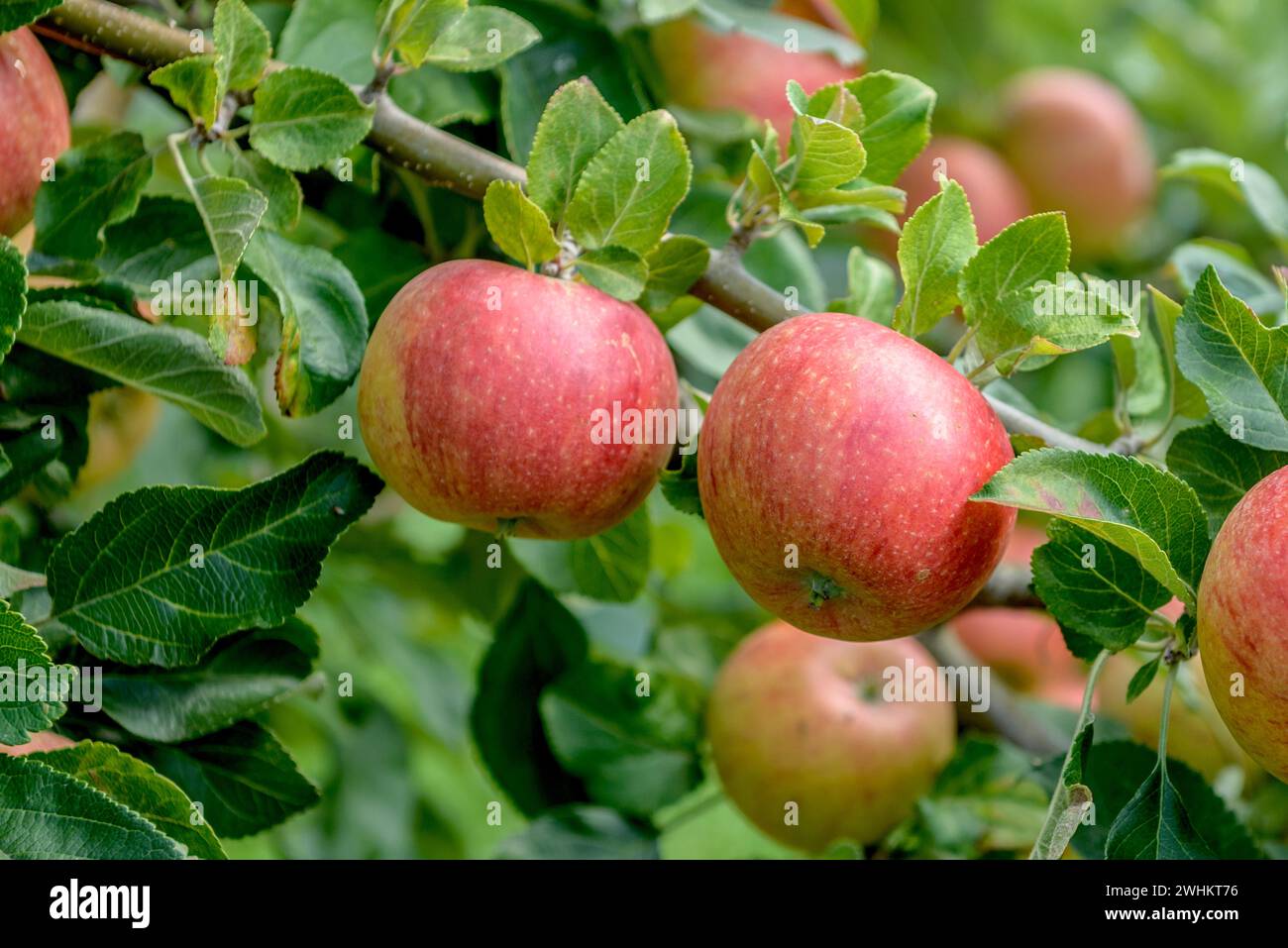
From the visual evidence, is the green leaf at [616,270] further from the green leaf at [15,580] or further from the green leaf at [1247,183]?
the green leaf at [1247,183]

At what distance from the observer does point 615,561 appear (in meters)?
1.14

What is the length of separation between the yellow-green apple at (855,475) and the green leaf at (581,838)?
0.53m

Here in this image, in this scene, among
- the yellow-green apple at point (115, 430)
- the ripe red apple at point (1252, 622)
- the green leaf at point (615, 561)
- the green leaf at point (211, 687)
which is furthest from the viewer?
the yellow-green apple at point (115, 430)

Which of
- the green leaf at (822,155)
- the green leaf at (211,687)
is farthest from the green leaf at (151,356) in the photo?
the green leaf at (822,155)

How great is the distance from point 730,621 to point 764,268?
510mm

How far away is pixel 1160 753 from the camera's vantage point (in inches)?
32.7

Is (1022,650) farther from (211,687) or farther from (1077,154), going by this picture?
(211,687)

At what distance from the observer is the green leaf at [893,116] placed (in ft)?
3.01

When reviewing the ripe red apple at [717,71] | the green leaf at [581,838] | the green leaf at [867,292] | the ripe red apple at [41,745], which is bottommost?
the green leaf at [581,838]

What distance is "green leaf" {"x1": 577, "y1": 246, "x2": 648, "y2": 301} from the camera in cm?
85

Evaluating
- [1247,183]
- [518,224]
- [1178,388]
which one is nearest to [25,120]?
[518,224]
